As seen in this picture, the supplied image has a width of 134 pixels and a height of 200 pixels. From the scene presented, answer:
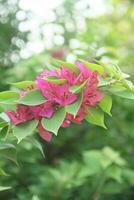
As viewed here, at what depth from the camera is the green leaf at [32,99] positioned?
4.07 ft

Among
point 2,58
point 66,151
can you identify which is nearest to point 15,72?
point 2,58

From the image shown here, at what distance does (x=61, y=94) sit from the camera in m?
1.25

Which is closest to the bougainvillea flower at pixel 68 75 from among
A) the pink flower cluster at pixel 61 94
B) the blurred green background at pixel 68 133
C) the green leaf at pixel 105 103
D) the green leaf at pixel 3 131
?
the pink flower cluster at pixel 61 94

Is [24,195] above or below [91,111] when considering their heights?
below

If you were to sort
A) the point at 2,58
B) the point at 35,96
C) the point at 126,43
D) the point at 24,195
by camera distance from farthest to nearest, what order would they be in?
the point at 126,43 → the point at 2,58 → the point at 24,195 → the point at 35,96

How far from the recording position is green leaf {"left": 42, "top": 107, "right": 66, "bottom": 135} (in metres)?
1.22

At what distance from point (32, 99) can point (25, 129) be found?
3.2 inches

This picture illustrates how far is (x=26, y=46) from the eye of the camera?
123 inches

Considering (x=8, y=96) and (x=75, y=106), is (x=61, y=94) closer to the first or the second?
(x=75, y=106)

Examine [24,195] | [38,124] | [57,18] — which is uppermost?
[57,18]

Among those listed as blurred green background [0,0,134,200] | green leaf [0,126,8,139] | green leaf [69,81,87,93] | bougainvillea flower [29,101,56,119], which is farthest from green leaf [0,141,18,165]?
blurred green background [0,0,134,200]

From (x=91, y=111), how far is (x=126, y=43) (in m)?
2.66

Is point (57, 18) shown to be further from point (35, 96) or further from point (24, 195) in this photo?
point (35, 96)

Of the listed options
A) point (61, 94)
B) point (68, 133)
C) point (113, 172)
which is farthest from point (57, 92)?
point (68, 133)
